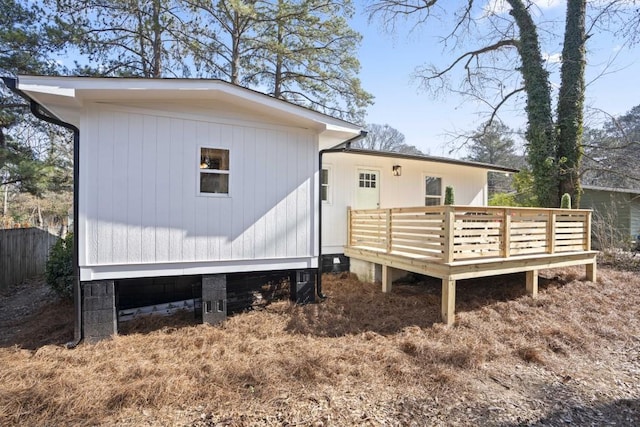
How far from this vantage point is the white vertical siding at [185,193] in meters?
4.14

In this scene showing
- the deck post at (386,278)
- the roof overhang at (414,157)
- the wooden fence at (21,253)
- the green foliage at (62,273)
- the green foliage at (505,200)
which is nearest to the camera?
the green foliage at (62,273)

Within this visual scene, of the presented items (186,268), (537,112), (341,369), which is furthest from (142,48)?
(537,112)

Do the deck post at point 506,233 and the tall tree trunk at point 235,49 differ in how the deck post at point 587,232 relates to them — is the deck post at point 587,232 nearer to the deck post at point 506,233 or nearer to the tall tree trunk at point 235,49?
the deck post at point 506,233

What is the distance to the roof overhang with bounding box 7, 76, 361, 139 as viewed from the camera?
3.74m

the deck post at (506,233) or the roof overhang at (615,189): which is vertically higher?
the roof overhang at (615,189)

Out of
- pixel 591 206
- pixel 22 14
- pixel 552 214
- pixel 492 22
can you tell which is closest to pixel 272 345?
pixel 552 214

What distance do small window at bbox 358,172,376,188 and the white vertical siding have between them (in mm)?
2901

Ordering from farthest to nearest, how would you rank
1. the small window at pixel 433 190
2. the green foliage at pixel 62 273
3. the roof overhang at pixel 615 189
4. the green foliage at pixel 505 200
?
1. the green foliage at pixel 505 200
2. the roof overhang at pixel 615 189
3. the small window at pixel 433 190
4. the green foliage at pixel 62 273

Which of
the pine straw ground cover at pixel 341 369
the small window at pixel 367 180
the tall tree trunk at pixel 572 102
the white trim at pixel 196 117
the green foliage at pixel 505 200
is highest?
the tall tree trunk at pixel 572 102

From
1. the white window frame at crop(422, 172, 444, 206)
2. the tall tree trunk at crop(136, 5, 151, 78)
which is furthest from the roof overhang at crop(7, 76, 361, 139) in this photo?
the tall tree trunk at crop(136, 5, 151, 78)

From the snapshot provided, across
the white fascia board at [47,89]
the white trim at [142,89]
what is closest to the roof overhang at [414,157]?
the white trim at [142,89]

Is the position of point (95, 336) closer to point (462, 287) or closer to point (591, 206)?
point (462, 287)

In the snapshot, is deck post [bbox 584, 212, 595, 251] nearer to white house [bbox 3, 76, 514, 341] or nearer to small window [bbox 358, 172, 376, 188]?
small window [bbox 358, 172, 376, 188]

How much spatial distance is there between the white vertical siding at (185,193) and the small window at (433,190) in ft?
16.6
